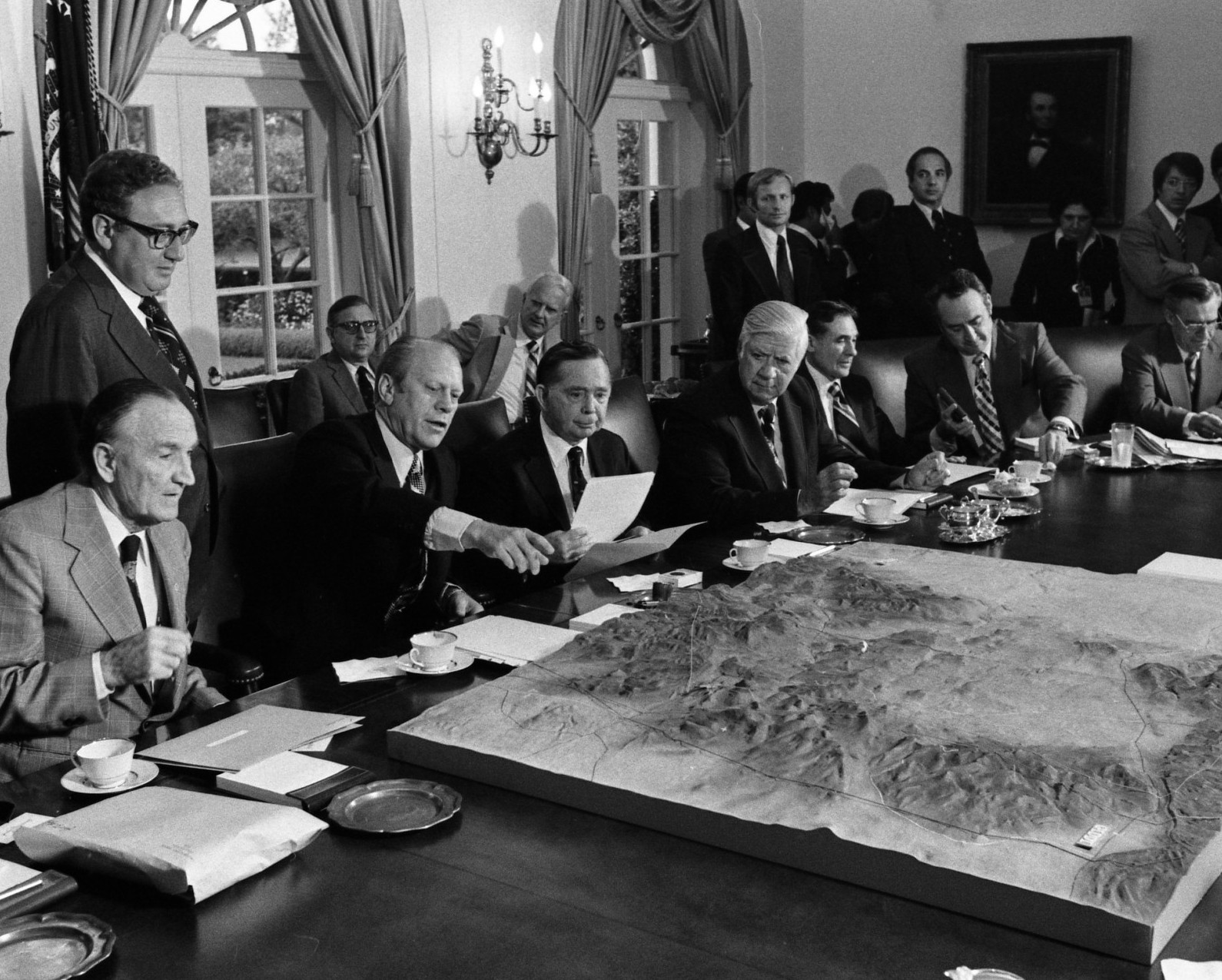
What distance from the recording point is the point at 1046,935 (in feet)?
5.26

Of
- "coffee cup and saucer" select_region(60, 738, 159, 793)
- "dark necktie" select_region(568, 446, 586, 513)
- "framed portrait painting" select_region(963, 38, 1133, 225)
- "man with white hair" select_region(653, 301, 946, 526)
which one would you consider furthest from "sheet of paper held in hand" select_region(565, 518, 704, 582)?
"framed portrait painting" select_region(963, 38, 1133, 225)

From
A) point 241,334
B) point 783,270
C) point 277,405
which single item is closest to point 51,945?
point 277,405

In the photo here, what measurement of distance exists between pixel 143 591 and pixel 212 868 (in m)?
1.13

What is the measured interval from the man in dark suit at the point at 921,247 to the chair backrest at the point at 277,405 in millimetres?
3381

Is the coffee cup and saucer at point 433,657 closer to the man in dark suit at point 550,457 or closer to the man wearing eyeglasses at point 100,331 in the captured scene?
the man wearing eyeglasses at point 100,331

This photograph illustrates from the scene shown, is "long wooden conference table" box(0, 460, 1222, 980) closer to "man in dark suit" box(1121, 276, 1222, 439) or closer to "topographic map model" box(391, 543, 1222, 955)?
"topographic map model" box(391, 543, 1222, 955)

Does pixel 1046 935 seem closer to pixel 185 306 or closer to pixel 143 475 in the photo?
pixel 143 475

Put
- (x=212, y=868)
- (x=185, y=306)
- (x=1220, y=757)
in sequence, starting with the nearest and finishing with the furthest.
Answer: (x=212, y=868) < (x=1220, y=757) < (x=185, y=306)

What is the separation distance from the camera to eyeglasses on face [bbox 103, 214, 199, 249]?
10.4 ft

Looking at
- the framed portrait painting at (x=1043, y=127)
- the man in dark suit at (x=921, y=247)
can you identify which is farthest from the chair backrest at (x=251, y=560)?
the framed portrait painting at (x=1043, y=127)

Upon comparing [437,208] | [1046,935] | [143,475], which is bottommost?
[1046,935]

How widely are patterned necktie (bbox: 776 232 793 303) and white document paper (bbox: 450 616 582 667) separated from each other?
4.65 metres

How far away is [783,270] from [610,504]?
4084 millimetres

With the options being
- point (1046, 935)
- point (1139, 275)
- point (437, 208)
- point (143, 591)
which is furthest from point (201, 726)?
point (1139, 275)
